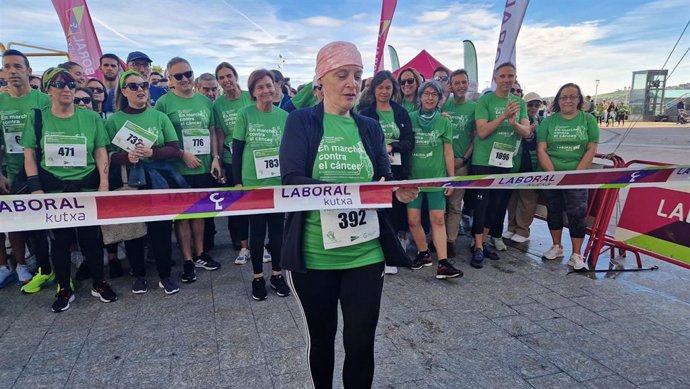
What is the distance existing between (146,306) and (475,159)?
4.04m

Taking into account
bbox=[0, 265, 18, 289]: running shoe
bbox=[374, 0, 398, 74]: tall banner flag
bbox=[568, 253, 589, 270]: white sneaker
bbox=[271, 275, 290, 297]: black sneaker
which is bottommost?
bbox=[0, 265, 18, 289]: running shoe

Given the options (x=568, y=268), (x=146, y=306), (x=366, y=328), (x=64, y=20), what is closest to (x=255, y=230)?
(x=146, y=306)

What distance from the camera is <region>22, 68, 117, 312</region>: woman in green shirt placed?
12.0ft

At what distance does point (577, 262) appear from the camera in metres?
4.80

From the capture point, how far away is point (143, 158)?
4.14 m

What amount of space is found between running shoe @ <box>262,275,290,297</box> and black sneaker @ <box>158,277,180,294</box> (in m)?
1.00

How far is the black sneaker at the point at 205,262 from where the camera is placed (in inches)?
195

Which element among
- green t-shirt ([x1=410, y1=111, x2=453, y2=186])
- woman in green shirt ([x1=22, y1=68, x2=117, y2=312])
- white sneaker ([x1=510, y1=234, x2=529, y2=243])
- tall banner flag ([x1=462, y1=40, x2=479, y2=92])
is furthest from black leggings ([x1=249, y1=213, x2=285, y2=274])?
tall banner flag ([x1=462, y1=40, x2=479, y2=92])

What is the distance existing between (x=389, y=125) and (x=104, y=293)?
3382 mm

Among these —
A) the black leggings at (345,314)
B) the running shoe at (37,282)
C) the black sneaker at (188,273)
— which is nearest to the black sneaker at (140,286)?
the black sneaker at (188,273)

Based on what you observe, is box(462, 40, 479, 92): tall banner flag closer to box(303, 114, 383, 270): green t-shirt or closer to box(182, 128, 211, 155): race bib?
box(182, 128, 211, 155): race bib

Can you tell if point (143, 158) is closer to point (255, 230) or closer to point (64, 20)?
Result: point (255, 230)

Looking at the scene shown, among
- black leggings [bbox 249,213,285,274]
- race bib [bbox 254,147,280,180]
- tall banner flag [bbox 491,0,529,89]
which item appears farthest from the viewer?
tall banner flag [bbox 491,0,529,89]

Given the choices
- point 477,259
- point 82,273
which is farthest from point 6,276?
point 477,259
